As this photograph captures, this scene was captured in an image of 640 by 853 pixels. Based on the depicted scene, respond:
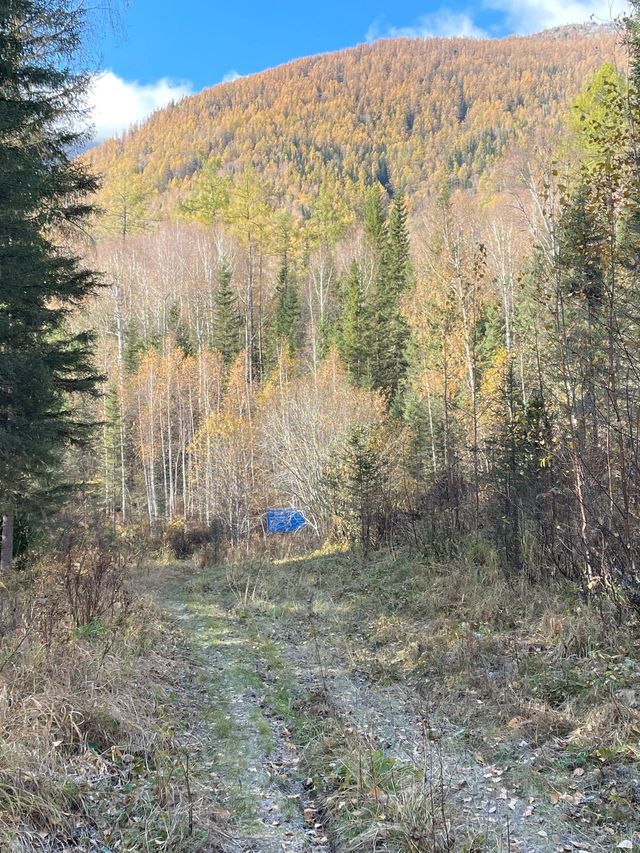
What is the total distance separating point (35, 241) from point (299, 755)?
778 centimetres

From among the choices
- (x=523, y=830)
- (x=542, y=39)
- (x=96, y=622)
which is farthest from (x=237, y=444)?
(x=542, y=39)

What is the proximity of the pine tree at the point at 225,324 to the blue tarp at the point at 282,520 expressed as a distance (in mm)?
17154

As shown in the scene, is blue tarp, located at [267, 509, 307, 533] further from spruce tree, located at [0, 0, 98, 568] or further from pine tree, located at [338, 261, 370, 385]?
spruce tree, located at [0, 0, 98, 568]

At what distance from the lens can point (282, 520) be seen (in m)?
21.9

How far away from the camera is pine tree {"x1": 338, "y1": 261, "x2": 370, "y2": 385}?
32.5m

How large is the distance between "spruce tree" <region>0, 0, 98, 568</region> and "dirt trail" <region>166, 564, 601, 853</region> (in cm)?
433

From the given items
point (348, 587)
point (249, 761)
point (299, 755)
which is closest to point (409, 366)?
point (348, 587)

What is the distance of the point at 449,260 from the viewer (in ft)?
→ 44.1

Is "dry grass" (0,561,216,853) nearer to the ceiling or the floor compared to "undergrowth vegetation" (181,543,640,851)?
nearer to the ceiling

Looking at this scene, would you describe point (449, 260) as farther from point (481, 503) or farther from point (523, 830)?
point (523, 830)

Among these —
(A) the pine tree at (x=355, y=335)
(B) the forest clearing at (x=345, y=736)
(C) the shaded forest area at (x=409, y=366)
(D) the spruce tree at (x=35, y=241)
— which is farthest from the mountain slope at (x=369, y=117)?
(B) the forest clearing at (x=345, y=736)

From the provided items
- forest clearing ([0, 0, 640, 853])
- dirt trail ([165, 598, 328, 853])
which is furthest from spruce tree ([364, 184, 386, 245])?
dirt trail ([165, 598, 328, 853])

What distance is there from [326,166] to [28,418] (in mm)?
78574

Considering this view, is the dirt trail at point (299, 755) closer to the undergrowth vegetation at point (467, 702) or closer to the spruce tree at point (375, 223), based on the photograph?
the undergrowth vegetation at point (467, 702)
